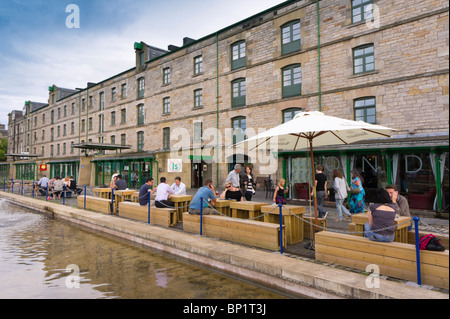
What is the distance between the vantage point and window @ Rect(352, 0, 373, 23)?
575 inches

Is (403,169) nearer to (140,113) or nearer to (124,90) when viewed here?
(140,113)

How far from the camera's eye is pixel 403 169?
1170 cm

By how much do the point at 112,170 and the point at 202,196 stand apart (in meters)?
20.5

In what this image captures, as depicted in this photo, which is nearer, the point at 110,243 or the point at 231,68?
the point at 110,243

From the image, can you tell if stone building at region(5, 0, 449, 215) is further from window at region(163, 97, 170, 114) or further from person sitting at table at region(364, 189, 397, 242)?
person sitting at table at region(364, 189, 397, 242)

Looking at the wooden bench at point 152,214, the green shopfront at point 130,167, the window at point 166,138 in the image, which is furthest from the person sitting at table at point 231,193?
the window at point 166,138

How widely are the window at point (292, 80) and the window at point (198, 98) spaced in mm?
7247

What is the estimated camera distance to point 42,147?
4466cm

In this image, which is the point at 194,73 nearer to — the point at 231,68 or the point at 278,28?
the point at 231,68

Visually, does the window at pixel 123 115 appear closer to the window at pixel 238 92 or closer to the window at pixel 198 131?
the window at pixel 198 131

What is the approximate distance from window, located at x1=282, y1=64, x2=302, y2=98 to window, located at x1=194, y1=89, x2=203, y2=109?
725 centimetres

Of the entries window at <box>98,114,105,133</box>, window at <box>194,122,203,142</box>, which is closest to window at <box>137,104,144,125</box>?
window at <box>98,114,105,133</box>

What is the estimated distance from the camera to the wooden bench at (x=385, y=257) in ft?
13.4
